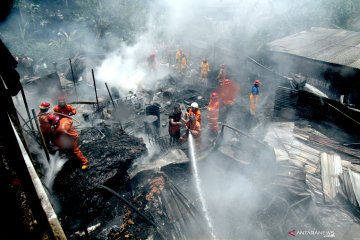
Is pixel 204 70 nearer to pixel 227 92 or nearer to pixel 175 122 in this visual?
pixel 227 92

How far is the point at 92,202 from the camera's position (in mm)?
5688

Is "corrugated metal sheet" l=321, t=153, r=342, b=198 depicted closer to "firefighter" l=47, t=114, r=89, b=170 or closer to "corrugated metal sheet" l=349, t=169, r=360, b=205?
"corrugated metal sheet" l=349, t=169, r=360, b=205

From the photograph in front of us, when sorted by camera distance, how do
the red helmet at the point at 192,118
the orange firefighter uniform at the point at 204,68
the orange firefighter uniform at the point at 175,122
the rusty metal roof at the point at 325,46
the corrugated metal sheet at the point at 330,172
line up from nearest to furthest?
the corrugated metal sheet at the point at 330,172, the red helmet at the point at 192,118, the orange firefighter uniform at the point at 175,122, the rusty metal roof at the point at 325,46, the orange firefighter uniform at the point at 204,68

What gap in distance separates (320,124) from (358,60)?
464cm

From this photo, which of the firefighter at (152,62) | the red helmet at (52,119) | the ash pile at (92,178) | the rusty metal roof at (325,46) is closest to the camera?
the ash pile at (92,178)

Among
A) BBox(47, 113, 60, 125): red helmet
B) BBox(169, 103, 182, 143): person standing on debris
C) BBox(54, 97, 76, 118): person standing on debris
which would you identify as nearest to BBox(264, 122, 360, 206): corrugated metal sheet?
BBox(169, 103, 182, 143): person standing on debris

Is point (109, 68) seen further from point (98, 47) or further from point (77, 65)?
point (98, 47)

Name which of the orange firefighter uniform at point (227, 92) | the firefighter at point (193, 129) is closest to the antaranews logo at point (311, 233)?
the firefighter at point (193, 129)

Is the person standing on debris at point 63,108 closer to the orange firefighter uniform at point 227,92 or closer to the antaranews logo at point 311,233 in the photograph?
the orange firefighter uniform at point 227,92

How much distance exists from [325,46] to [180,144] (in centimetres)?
1225

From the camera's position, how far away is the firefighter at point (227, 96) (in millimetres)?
11281

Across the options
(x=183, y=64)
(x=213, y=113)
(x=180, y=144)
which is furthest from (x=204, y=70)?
(x=180, y=144)

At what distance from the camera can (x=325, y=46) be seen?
1477 centimetres

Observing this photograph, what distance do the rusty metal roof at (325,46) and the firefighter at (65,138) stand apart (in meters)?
12.9
